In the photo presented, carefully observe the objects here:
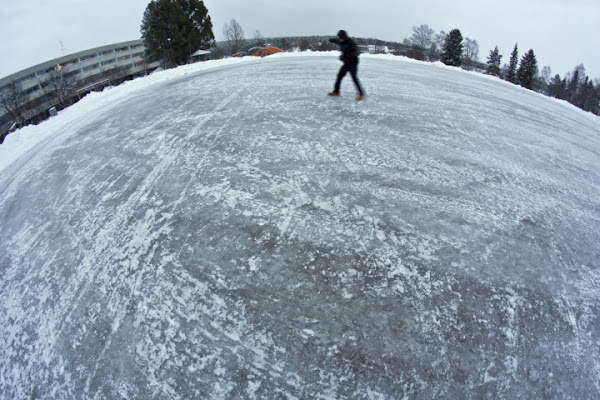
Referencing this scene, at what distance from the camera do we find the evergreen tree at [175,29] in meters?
27.6

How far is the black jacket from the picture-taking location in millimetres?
5188

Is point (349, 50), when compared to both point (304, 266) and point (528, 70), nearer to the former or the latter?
point (304, 266)

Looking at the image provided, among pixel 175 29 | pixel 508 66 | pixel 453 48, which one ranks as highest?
pixel 175 29

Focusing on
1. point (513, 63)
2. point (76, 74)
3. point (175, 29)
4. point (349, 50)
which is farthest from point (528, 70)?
point (76, 74)

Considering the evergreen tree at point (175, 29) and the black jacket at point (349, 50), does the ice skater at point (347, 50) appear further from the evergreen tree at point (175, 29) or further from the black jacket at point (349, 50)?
the evergreen tree at point (175, 29)

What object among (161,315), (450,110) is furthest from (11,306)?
(450,110)

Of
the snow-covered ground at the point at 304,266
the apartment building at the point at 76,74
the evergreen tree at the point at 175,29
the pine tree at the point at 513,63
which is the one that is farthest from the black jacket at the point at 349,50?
the pine tree at the point at 513,63

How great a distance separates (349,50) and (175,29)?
2864cm

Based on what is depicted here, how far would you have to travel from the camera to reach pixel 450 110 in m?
6.21

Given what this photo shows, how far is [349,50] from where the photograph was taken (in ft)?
17.2

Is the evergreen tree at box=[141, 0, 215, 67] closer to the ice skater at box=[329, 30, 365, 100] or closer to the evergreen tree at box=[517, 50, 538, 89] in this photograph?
the ice skater at box=[329, 30, 365, 100]

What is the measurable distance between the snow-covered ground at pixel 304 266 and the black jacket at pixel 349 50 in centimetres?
105

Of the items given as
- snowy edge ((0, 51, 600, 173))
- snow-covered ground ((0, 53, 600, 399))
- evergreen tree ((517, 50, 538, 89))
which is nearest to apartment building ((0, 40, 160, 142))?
snowy edge ((0, 51, 600, 173))

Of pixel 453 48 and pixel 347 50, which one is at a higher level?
pixel 347 50
